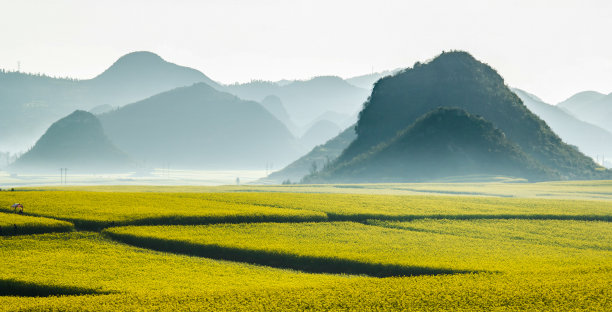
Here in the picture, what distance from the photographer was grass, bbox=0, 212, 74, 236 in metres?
33.9

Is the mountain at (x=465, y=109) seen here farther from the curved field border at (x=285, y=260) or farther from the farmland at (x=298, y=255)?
the curved field border at (x=285, y=260)

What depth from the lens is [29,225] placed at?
114ft

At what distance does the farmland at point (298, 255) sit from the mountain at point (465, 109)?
4724 inches

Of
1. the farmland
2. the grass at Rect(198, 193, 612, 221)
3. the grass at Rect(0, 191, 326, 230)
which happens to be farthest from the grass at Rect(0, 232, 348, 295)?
the grass at Rect(198, 193, 612, 221)

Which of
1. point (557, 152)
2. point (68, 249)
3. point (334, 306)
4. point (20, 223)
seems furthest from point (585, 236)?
point (557, 152)

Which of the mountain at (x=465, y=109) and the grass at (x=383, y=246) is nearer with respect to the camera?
the grass at (x=383, y=246)

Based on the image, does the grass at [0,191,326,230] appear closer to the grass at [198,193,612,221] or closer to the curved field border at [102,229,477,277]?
the grass at [198,193,612,221]

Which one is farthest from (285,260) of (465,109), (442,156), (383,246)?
(465,109)

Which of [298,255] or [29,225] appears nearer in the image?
[298,255]

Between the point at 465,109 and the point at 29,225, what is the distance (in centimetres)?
16147

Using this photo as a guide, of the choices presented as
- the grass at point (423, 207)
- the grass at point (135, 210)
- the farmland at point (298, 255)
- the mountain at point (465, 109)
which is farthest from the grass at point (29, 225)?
the mountain at point (465, 109)

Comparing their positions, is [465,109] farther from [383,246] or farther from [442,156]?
[383,246]

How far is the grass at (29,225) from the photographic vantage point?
33.9 meters

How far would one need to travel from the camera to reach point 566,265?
28406 millimetres
